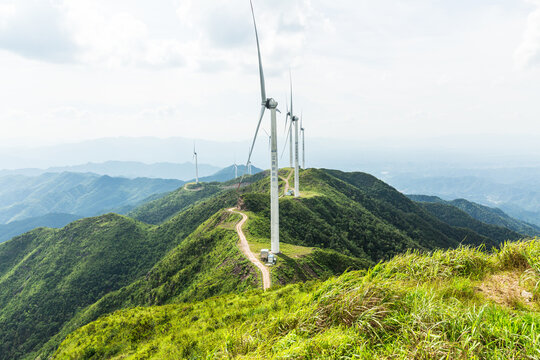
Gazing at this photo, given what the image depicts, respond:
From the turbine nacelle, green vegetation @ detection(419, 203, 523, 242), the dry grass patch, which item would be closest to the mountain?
the dry grass patch

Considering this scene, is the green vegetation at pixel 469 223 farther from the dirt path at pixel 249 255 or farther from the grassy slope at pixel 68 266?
the dirt path at pixel 249 255

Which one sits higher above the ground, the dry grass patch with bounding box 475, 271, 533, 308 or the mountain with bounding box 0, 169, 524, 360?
the dry grass patch with bounding box 475, 271, 533, 308

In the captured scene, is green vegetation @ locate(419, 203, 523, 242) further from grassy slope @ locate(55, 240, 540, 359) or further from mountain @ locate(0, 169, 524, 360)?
grassy slope @ locate(55, 240, 540, 359)

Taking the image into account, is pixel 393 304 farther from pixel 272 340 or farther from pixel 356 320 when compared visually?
pixel 272 340

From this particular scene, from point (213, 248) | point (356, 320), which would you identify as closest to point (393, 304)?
point (356, 320)

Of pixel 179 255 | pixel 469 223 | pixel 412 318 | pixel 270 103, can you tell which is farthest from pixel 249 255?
pixel 469 223

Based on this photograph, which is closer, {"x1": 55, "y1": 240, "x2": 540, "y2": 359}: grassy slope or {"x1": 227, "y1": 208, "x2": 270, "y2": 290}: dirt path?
{"x1": 55, "y1": 240, "x2": 540, "y2": 359}: grassy slope

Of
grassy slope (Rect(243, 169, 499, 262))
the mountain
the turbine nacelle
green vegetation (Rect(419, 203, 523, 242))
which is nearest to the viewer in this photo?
the turbine nacelle

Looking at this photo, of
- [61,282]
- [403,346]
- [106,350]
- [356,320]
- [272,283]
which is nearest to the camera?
[403,346]
